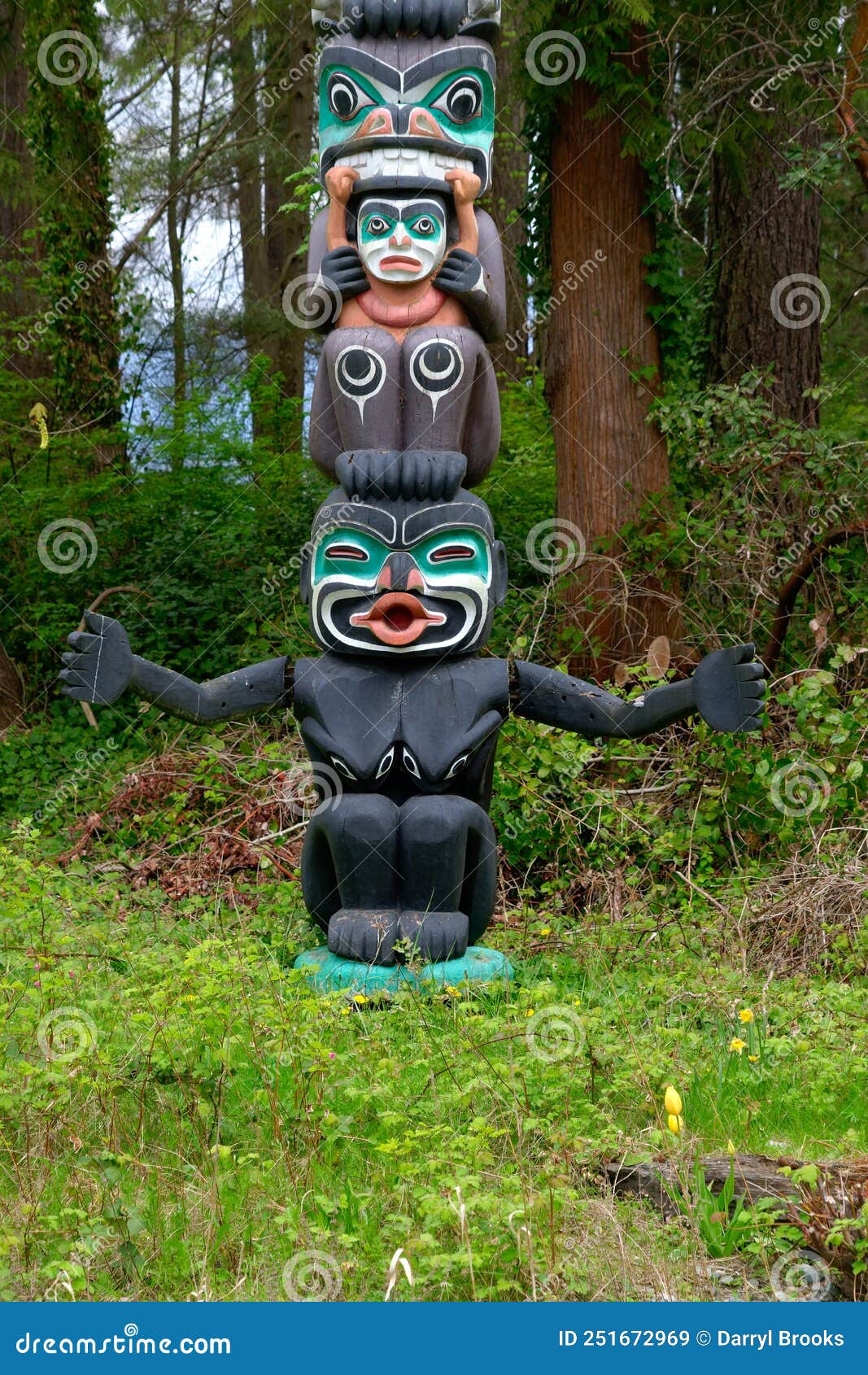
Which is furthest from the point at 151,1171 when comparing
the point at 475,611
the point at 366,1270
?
the point at 475,611

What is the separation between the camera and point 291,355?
49.9 ft

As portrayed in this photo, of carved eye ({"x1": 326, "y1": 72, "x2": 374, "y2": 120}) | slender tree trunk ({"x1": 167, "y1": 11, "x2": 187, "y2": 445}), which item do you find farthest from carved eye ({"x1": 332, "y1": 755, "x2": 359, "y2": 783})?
slender tree trunk ({"x1": 167, "y1": 11, "x2": 187, "y2": 445})

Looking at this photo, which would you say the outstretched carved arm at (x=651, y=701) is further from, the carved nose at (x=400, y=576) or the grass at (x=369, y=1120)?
the grass at (x=369, y=1120)

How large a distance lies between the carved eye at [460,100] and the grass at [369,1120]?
345 centimetres

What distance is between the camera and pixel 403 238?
5746mm

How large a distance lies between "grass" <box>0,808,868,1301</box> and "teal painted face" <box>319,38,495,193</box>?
3176 millimetres

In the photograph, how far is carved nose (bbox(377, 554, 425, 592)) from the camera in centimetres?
557

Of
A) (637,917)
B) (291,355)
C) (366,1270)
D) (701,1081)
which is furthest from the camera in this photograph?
(291,355)

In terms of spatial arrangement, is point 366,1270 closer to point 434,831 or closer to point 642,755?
point 434,831

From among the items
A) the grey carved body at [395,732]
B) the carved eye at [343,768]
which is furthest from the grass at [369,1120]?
the carved eye at [343,768]

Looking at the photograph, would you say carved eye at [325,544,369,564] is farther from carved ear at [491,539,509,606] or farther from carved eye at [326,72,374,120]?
carved eye at [326,72,374,120]

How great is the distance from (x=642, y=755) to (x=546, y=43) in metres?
4.28

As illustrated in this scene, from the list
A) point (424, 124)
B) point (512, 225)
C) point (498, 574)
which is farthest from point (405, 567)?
point (512, 225)

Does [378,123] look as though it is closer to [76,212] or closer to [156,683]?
[156,683]
